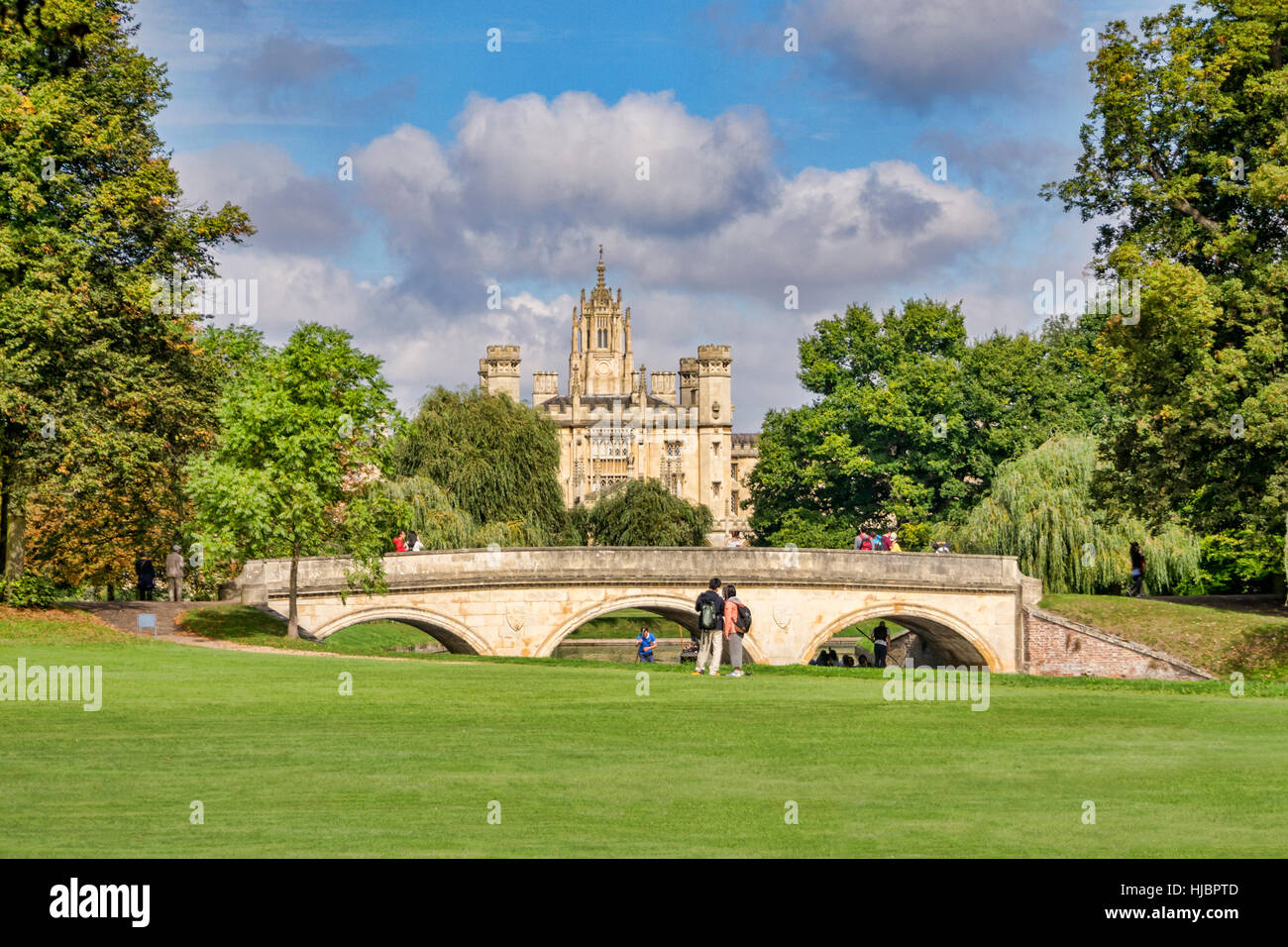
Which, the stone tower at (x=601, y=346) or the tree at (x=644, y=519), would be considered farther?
the stone tower at (x=601, y=346)

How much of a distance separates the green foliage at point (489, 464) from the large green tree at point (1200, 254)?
2384 centimetres

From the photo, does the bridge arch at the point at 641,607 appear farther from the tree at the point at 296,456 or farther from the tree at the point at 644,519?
the tree at the point at 644,519

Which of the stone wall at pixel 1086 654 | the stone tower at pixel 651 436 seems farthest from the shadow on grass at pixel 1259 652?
the stone tower at pixel 651 436

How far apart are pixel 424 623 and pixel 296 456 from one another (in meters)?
8.82

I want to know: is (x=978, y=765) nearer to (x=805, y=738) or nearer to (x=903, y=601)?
(x=805, y=738)

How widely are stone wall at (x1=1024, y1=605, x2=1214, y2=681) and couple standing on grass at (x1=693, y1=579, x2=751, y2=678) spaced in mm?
13953

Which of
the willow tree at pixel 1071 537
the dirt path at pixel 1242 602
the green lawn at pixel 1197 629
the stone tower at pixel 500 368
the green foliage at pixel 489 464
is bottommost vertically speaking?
the green lawn at pixel 1197 629

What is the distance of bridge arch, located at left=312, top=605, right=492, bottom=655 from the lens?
119 ft

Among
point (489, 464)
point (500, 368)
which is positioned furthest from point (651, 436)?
point (489, 464)

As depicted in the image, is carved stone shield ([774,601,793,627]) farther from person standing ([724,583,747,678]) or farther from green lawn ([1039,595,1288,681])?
person standing ([724,583,747,678])

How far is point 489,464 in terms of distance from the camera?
54.6 m

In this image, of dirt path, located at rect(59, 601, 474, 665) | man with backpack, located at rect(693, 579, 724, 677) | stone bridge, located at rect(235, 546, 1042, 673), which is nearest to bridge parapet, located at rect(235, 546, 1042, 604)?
stone bridge, located at rect(235, 546, 1042, 673)

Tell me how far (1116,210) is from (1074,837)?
26.2m

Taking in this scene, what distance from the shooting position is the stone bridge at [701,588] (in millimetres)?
38344
